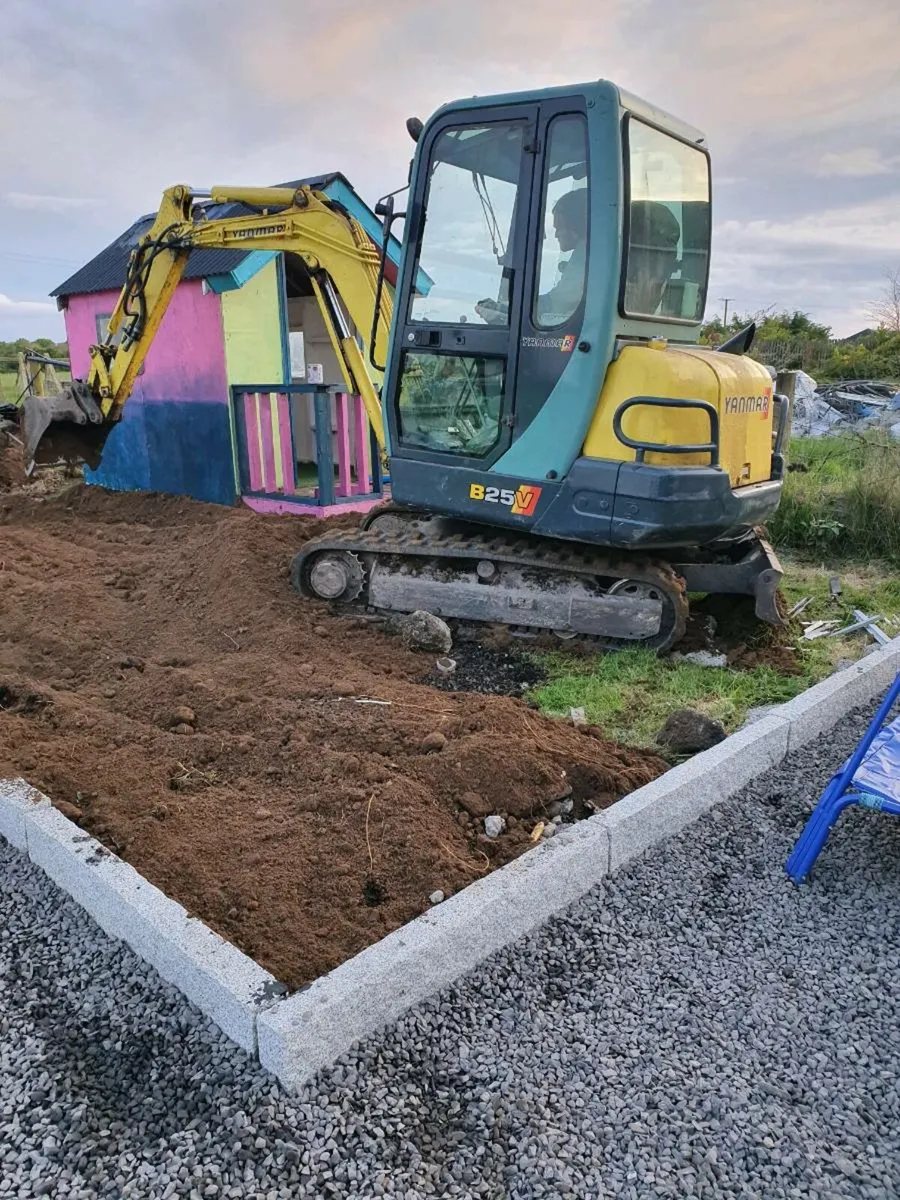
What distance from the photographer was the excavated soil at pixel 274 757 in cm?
289

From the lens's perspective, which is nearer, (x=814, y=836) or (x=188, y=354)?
(x=814, y=836)

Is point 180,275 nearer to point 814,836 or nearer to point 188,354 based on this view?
point 188,354

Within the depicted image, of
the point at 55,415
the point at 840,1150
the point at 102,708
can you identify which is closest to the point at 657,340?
the point at 102,708

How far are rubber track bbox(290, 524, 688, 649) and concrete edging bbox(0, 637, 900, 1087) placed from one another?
1.42 meters

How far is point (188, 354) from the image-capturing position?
9.90 meters

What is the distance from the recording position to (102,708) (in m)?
4.26

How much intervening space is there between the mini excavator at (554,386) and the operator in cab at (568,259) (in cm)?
1

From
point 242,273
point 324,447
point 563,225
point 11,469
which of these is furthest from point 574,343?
point 11,469

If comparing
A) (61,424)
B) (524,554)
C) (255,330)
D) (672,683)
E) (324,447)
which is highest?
(255,330)

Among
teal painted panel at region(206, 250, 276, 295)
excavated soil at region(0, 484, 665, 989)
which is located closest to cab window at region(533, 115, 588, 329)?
excavated soil at region(0, 484, 665, 989)

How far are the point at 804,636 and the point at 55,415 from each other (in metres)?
5.82

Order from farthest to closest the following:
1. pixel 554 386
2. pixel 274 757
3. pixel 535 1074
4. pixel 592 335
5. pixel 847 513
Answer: pixel 847 513, pixel 554 386, pixel 592 335, pixel 274 757, pixel 535 1074

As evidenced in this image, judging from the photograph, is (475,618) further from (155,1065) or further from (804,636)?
(155,1065)

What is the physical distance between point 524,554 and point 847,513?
4.09 meters
